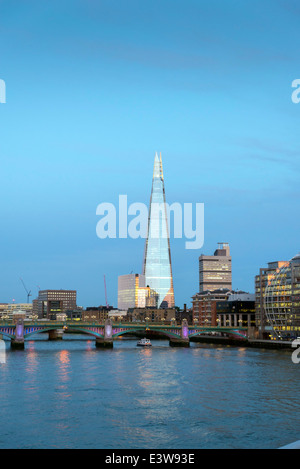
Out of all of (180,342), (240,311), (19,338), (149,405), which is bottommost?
(180,342)

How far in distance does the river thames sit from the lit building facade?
5648 cm

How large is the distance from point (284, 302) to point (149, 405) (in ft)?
330

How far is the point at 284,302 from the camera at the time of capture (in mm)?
143125

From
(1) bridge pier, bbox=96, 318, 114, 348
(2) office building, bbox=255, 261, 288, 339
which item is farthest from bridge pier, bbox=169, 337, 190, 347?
(2) office building, bbox=255, 261, 288, 339

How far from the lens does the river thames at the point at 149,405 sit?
118 ft

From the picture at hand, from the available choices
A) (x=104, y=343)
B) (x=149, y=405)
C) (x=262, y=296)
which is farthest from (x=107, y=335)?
(x=149, y=405)

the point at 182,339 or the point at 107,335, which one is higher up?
the point at 107,335

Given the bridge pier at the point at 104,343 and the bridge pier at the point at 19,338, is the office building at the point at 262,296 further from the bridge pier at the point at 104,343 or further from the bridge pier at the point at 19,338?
the bridge pier at the point at 19,338

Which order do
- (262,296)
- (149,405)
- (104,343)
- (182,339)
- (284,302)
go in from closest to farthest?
1. (149,405)
2. (104,343)
3. (182,339)
4. (284,302)
5. (262,296)

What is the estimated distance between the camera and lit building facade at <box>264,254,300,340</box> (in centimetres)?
13762

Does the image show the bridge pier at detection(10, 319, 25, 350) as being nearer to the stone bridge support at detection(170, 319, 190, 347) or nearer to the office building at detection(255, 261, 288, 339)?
the stone bridge support at detection(170, 319, 190, 347)

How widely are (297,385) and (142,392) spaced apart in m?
16.9

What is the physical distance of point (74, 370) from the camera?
7481 centimetres

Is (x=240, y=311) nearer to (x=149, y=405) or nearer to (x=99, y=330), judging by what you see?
(x=99, y=330)
